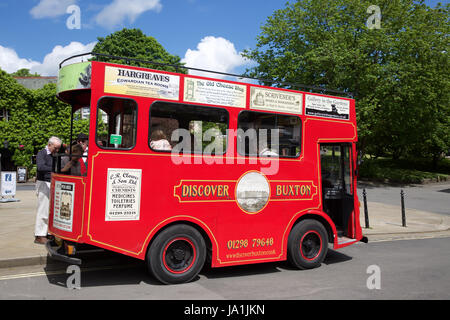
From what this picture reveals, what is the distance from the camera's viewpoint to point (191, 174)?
19.2ft

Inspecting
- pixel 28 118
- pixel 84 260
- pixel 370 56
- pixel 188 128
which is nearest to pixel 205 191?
pixel 188 128

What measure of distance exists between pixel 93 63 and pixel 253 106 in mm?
2589

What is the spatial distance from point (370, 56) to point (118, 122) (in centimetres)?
2595

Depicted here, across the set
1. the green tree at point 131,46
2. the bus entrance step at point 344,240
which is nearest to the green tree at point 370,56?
the green tree at point 131,46

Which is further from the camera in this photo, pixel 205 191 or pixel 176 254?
pixel 205 191

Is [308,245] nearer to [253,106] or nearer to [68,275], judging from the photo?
[253,106]

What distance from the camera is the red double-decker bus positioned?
17.4 feet

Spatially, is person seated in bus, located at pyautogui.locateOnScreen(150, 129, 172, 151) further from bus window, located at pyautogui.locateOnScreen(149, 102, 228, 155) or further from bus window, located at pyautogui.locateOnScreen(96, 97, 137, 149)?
bus window, located at pyautogui.locateOnScreen(96, 97, 137, 149)

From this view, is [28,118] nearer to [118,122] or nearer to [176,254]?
[118,122]

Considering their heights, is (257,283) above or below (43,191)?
below

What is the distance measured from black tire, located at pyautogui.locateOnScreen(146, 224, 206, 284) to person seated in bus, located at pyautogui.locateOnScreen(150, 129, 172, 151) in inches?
45.9

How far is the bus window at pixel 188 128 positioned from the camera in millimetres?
A: 5680

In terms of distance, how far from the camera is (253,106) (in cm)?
647

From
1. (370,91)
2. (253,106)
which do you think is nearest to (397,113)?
(370,91)
